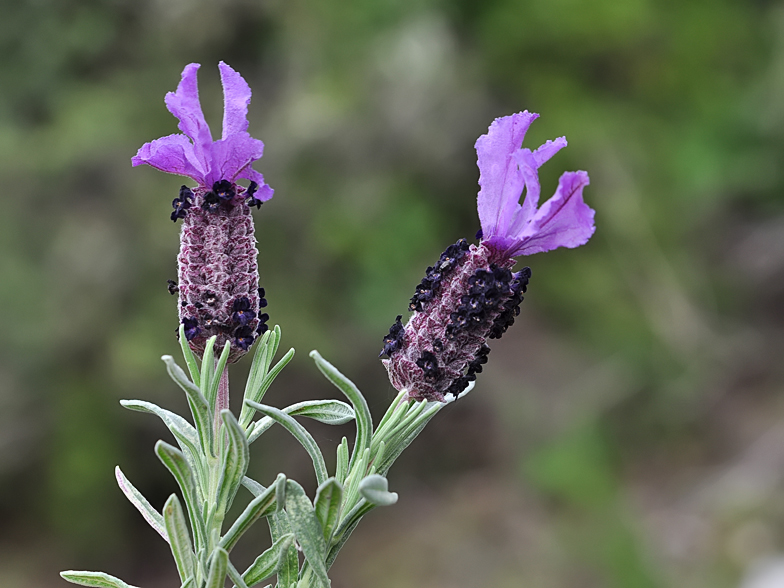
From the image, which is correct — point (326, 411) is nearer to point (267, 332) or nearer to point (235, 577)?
point (267, 332)

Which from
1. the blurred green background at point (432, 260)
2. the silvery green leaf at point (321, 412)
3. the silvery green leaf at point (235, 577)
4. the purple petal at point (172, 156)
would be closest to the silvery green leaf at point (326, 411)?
the silvery green leaf at point (321, 412)

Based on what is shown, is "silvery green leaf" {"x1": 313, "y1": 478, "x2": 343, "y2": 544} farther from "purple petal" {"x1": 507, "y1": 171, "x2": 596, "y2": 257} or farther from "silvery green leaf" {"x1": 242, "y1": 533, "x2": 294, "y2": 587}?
"purple petal" {"x1": 507, "y1": 171, "x2": 596, "y2": 257}

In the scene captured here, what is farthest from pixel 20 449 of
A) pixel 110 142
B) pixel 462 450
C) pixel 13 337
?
pixel 462 450

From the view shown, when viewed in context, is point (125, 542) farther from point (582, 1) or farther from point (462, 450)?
point (582, 1)

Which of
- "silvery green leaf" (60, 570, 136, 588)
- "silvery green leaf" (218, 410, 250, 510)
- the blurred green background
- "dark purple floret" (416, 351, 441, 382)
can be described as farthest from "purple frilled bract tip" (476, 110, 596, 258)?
the blurred green background

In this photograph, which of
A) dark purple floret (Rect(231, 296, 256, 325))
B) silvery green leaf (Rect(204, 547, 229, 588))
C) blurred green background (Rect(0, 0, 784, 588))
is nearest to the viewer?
silvery green leaf (Rect(204, 547, 229, 588))

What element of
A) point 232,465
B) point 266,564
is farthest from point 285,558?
point 232,465
